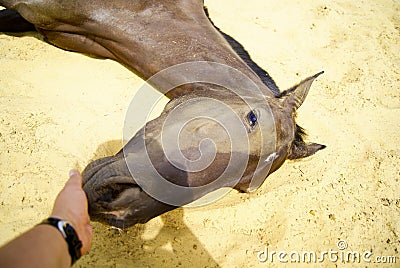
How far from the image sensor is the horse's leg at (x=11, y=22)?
11.7 ft

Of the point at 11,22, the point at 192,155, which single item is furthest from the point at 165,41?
the point at 11,22

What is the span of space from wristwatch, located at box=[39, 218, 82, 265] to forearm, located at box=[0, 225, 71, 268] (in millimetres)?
21

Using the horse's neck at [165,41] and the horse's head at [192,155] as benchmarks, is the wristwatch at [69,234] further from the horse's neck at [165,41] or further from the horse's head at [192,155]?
the horse's neck at [165,41]

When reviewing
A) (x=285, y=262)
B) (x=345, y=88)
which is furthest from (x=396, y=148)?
(x=285, y=262)

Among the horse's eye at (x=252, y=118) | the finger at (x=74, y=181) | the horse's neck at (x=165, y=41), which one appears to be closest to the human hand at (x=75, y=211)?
the finger at (x=74, y=181)

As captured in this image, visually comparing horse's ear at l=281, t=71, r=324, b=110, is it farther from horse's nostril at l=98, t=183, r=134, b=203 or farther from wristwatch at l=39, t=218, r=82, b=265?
wristwatch at l=39, t=218, r=82, b=265

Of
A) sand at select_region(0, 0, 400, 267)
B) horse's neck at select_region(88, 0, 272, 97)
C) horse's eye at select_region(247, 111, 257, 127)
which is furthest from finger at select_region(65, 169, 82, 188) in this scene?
horse's neck at select_region(88, 0, 272, 97)

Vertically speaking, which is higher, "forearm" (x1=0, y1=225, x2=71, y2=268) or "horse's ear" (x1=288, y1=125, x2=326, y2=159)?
"forearm" (x1=0, y1=225, x2=71, y2=268)

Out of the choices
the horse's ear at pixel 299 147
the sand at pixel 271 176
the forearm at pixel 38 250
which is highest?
the forearm at pixel 38 250

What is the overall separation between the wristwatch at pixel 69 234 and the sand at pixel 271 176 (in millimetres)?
891

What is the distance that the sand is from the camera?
97.5 inches

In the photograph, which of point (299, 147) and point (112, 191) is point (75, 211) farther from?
point (299, 147)

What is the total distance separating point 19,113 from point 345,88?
10.3 ft

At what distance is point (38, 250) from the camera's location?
123 cm
